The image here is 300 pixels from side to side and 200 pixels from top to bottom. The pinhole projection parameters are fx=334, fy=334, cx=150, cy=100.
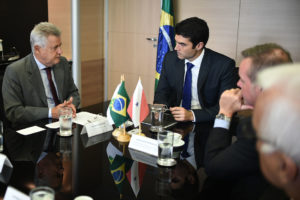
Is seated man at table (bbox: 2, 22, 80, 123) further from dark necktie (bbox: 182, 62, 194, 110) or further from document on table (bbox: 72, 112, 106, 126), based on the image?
dark necktie (bbox: 182, 62, 194, 110)

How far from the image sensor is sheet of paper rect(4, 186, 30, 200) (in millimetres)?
1282

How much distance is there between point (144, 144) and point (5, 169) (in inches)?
28.6

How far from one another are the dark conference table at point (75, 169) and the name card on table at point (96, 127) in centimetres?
4

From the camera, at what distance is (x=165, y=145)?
1707 mm

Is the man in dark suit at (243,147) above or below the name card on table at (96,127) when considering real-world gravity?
above

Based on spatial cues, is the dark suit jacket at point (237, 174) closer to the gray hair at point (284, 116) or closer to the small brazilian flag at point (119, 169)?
the small brazilian flag at point (119, 169)

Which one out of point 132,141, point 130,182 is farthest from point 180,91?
point 130,182

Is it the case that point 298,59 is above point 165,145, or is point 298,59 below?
above

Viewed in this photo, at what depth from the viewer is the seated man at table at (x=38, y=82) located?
2465mm

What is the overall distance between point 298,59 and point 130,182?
143 inches

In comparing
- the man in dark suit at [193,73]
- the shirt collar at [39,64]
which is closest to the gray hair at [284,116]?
the man in dark suit at [193,73]

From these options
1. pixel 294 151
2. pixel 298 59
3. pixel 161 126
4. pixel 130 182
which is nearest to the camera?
pixel 294 151

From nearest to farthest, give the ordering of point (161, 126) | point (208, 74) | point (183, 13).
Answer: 1. point (161, 126)
2. point (208, 74)
3. point (183, 13)

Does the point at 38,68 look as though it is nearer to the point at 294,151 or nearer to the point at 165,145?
the point at 165,145
